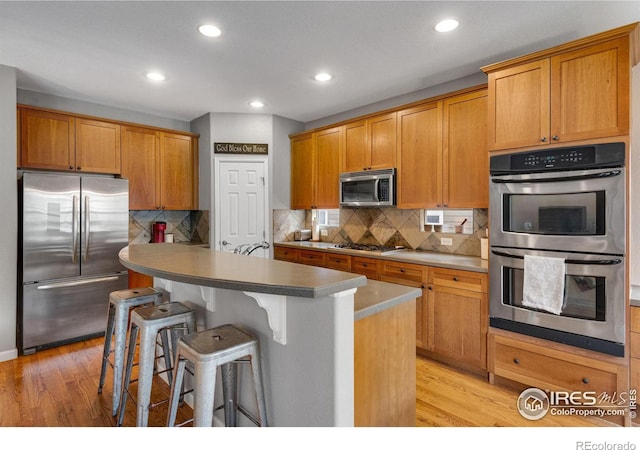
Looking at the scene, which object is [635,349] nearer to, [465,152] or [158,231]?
[465,152]

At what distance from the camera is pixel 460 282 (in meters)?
2.88

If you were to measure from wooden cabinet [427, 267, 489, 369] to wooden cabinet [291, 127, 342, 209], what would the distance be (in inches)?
70.0

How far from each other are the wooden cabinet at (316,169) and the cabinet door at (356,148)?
111mm

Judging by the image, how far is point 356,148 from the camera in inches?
161

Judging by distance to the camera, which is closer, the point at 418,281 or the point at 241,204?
the point at 418,281

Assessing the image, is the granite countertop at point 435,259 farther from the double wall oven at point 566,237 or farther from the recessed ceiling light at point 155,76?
the recessed ceiling light at point 155,76

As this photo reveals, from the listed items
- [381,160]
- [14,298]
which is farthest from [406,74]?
[14,298]

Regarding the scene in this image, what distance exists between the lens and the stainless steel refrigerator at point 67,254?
10.6 feet

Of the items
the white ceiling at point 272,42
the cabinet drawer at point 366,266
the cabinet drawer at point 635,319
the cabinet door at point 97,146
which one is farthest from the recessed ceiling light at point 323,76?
the cabinet drawer at point 635,319

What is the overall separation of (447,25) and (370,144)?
1.64m

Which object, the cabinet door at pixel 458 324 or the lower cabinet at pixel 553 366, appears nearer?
the lower cabinet at pixel 553 366

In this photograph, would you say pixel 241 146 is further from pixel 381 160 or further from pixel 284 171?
pixel 381 160

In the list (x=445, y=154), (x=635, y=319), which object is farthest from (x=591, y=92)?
(x=635, y=319)

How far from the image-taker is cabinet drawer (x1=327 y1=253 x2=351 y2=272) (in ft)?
12.4
